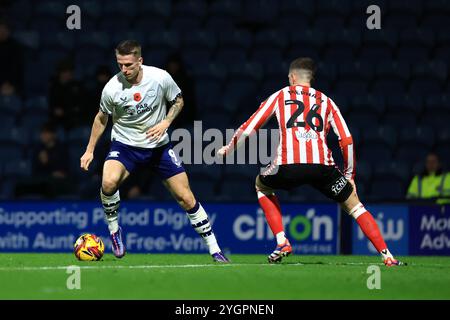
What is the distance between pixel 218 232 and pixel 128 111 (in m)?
4.03

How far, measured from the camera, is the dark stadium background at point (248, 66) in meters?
14.6

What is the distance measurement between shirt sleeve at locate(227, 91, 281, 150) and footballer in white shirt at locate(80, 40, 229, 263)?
25.7 inches

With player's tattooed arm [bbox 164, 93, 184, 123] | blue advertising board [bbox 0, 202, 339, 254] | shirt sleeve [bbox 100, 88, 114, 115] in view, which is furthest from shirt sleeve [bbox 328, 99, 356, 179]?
blue advertising board [bbox 0, 202, 339, 254]

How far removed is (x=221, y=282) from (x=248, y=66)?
868cm

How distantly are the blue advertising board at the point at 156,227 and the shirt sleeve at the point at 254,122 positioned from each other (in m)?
4.12

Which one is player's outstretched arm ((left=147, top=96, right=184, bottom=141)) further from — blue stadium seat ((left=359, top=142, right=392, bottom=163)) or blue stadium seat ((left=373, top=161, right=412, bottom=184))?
blue stadium seat ((left=359, top=142, right=392, bottom=163))

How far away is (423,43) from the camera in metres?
16.5

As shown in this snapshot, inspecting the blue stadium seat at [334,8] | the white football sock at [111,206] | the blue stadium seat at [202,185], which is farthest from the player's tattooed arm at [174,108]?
the blue stadium seat at [334,8]

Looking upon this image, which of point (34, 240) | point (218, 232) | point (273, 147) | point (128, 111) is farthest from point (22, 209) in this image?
point (128, 111)

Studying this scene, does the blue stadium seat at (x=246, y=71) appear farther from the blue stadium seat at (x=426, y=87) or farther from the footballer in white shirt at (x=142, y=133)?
the footballer in white shirt at (x=142, y=133)

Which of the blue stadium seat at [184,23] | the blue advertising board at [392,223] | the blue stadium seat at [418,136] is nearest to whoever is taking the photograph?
the blue advertising board at [392,223]

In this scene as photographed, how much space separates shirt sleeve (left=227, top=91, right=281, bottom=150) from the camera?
A: 8852mm

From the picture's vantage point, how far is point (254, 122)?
349 inches

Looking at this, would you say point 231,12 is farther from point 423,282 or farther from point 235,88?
point 423,282
